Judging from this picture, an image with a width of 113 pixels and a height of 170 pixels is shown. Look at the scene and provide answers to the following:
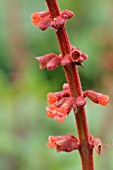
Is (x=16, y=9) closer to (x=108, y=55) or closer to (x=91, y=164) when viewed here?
(x=108, y=55)

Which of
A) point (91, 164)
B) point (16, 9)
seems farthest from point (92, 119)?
point (91, 164)

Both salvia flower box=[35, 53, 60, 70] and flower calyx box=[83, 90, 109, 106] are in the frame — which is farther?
flower calyx box=[83, 90, 109, 106]

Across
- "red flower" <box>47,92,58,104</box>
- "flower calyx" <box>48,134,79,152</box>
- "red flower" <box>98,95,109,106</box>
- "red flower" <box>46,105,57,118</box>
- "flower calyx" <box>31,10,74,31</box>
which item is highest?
"flower calyx" <box>31,10,74,31</box>

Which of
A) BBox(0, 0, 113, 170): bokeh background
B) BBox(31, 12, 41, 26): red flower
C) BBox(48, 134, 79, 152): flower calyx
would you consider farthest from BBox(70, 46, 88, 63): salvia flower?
BBox(0, 0, 113, 170): bokeh background

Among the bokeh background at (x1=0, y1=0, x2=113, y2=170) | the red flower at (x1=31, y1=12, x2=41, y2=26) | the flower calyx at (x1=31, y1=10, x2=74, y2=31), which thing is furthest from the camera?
the bokeh background at (x1=0, y1=0, x2=113, y2=170)

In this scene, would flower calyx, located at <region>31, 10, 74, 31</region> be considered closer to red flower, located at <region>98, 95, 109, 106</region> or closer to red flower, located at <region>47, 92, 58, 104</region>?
red flower, located at <region>47, 92, 58, 104</region>

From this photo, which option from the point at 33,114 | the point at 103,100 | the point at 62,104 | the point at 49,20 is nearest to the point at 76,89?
the point at 62,104

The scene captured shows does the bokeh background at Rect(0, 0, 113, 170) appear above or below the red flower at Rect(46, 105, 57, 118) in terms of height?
above
